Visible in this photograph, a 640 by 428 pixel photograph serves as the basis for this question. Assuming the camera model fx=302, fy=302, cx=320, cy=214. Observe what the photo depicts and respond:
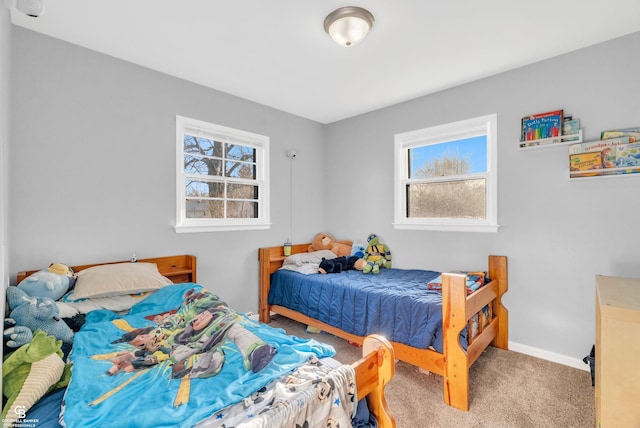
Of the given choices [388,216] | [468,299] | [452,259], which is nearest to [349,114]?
[388,216]

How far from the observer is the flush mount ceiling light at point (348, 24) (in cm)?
187

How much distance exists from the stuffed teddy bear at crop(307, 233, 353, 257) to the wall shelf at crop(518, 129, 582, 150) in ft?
6.81

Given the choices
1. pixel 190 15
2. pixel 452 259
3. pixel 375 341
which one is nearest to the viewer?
pixel 375 341

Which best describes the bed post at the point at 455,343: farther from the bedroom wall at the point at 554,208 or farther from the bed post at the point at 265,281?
the bed post at the point at 265,281

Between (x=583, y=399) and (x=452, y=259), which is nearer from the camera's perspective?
(x=583, y=399)

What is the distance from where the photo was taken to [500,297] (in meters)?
2.69

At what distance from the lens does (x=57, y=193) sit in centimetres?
219

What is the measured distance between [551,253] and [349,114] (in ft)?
8.45

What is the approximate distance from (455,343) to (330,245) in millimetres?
2084

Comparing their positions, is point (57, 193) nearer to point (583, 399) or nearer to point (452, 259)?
point (452, 259)

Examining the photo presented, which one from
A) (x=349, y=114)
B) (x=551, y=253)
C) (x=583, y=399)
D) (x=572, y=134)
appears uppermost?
(x=349, y=114)

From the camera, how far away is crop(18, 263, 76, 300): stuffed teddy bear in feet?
6.00

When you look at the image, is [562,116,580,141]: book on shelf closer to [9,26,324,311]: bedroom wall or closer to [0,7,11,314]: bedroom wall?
[9,26,324,311]: bedroom wall

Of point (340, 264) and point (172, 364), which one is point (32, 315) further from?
point (340, 264)
